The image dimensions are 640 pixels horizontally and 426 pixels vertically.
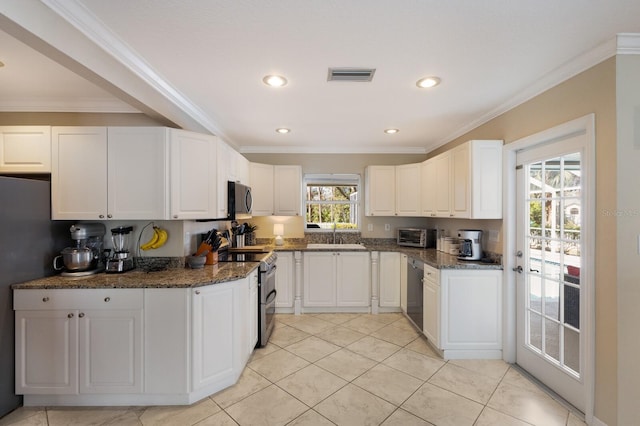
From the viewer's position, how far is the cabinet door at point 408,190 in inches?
156

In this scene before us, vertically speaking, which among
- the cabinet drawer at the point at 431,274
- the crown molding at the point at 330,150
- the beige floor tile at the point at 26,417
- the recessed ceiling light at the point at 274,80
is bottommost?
the beige floor tile at the point at 26,417

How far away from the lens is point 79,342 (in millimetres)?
1984

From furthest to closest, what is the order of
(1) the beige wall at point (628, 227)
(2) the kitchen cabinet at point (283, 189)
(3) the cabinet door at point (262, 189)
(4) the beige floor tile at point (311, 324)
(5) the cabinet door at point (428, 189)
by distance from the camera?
(2) the kitchen cabinet at point (283, 189) → (3) the cabinet door at point (262, 189) → (5) the cabinet door at point (428, 189) → (4) the beige floor tile at point (311, 324) → (1) the beige wall at point (628, 227)

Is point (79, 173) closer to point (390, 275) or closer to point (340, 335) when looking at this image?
point (340, 335)

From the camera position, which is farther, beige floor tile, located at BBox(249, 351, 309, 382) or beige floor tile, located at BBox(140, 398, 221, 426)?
beige floor tile, located at BBox(249, 351, 309, 382)

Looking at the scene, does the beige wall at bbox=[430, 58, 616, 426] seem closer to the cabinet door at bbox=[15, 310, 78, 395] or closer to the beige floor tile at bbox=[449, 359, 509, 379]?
the beige floor tile at bbox=[449, 359, 509, 379]

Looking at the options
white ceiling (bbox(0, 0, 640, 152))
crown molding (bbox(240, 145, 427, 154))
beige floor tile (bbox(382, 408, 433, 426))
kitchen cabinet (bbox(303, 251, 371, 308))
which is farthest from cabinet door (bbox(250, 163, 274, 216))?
beige floor tile (bbox(382, 408, 433, 426))

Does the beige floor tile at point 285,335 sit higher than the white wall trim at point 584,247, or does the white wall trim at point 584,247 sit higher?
the white wall trim at point 584,247

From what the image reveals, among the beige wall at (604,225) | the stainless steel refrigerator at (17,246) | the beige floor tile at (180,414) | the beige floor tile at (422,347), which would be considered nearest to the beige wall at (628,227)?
the beige wall at (604,225)

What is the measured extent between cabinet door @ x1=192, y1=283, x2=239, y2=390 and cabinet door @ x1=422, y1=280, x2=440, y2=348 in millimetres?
1996

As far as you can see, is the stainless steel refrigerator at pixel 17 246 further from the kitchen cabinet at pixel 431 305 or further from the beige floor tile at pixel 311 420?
the kitchen cabinet at pixel 431 305

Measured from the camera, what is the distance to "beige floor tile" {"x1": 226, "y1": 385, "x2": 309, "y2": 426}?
187 cm

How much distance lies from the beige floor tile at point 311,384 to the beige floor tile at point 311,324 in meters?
0.84

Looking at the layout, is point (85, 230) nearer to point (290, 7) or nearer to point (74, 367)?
point (74, 367)
